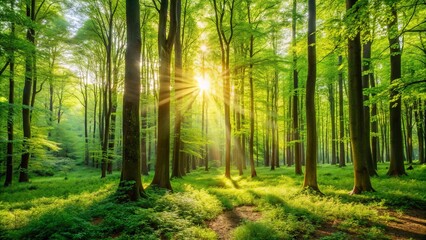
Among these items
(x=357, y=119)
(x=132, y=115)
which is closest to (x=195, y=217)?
(x=132, y=115)

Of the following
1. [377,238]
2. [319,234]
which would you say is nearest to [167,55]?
[319,234]

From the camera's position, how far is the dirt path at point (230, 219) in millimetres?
5797

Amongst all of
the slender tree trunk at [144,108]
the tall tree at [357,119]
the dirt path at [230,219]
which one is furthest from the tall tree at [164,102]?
the slender tree trunk at [144,108]

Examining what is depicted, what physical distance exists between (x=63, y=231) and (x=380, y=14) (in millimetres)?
9223

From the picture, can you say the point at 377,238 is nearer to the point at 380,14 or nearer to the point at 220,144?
the point at 380,14

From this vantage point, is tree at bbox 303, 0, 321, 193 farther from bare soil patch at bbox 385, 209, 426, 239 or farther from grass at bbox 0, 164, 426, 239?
bare soil patch at bbox 385, 209, 426, 239

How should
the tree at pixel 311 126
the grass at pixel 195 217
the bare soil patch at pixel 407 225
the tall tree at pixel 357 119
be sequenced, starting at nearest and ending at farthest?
the grass at pixel 195 217 → the bare soil patch at pixel 407 225 → the tall tree at pixel 357 119 → the tree at pixel 311 126

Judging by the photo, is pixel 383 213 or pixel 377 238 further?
pixel 383 213

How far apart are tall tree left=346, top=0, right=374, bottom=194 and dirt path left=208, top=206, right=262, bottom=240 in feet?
13.7

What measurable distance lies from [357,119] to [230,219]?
20.4ft

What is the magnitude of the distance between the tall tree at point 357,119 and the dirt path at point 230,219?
4174mm

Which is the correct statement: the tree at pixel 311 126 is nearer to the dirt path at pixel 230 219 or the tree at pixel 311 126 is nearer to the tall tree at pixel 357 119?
the tall tree at pixel 357 119

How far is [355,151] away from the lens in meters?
8.55

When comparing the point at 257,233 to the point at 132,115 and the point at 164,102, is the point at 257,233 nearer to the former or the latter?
the point at 132,115
